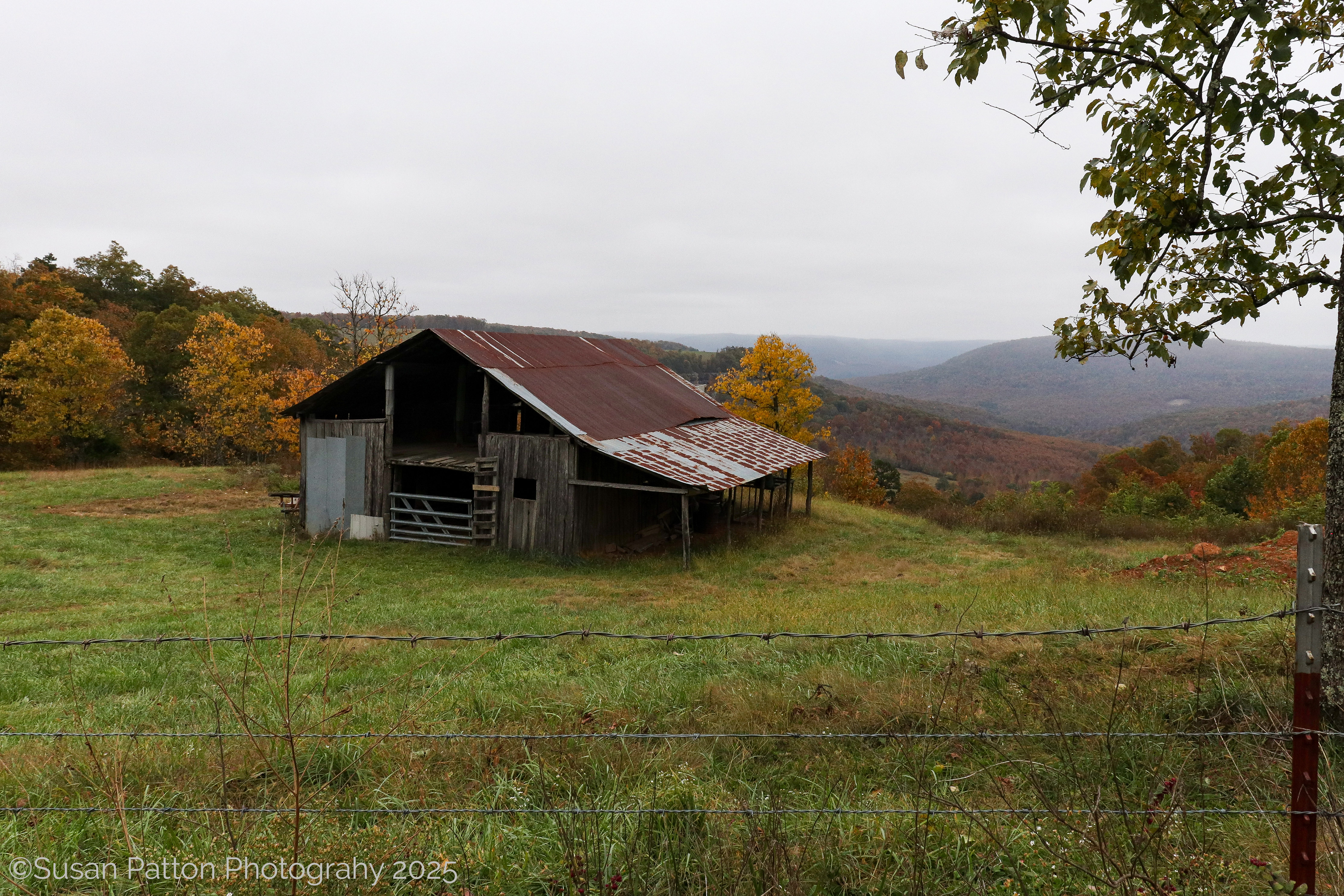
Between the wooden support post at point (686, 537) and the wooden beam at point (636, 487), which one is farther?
the wooden support post at point (686, 537)

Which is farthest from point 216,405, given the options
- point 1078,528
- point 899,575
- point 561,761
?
point 561,761

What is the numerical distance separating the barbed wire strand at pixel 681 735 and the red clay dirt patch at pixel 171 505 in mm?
21482

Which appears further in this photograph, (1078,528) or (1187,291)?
(1078,528)

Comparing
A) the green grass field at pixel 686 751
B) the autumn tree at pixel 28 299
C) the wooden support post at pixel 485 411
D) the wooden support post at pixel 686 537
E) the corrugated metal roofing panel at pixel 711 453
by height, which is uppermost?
the autumn tree at pixel 28 299

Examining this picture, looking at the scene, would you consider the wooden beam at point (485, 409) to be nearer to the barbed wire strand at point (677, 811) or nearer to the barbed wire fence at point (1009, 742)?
the barbed wire fence at point (1009, 742)

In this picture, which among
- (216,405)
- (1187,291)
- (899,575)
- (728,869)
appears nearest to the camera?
(728,869)

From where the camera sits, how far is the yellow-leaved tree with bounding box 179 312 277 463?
38.4 meters

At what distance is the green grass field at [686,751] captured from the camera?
324 cm

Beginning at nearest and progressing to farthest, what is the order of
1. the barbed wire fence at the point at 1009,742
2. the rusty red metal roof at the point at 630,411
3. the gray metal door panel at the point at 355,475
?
the barbed wire fence at the point at 1009,742, the rusty red metal roof at the point at 630,411, the gray metal door panel at the point at 355,475

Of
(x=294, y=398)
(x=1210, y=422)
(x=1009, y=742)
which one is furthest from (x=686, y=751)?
(x=1210, y=422)

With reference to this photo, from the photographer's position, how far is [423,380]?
2458 cm

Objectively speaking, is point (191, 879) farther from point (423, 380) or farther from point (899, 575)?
point (423, 380)

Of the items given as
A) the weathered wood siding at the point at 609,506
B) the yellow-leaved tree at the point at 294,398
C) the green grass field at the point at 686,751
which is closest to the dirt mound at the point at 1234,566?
the green grass field at the point at 686,751

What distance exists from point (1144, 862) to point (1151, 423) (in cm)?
20527
